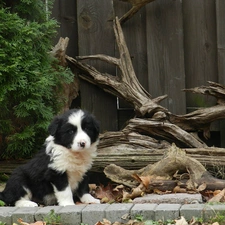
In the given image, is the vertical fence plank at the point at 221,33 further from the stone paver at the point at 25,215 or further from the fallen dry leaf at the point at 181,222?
the stone paver at the point at 25,215

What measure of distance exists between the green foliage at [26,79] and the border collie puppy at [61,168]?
2.21 ft

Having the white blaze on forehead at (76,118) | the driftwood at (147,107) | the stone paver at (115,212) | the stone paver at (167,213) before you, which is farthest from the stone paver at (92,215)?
the driftwood at (147,107)

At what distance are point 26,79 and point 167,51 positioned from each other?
2161mm

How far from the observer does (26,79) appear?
6.85 m

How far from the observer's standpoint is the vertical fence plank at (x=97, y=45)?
26.8 feet

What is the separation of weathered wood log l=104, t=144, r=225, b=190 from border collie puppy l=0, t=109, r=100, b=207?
41 centimetres

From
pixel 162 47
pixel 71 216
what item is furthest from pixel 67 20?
pixel 71 216

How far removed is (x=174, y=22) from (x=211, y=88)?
45.3 inches

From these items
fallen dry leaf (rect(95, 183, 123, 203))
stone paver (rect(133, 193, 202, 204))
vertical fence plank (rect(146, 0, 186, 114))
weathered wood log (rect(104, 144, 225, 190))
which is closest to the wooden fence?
vertical fence plank (rect(146, 0, 186, 114))

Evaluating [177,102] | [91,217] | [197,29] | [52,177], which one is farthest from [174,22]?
[91,217]

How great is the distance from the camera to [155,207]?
212 inches

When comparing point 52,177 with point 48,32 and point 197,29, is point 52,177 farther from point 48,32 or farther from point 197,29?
point 197,29

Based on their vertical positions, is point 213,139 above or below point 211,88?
below

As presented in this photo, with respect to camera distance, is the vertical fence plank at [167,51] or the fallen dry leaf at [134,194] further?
the vertical fence plank at [167,51]
